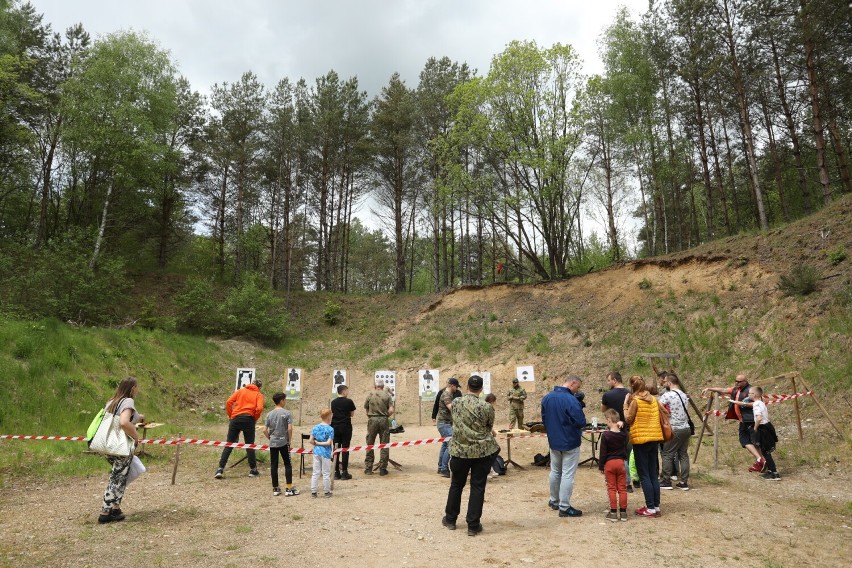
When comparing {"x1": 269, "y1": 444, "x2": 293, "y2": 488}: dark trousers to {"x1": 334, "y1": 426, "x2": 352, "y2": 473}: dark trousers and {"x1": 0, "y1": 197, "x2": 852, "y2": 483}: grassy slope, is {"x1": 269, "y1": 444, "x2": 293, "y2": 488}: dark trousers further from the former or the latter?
{"x1": 0, "y1": 197, "x2": 852, "y2": 483}: grassy slope

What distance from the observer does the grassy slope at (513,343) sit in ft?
39.9

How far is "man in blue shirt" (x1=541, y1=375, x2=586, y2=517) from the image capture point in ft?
19.5

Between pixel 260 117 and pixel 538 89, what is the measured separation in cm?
1599

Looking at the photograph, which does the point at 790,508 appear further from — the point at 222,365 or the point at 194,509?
the point at 222,365

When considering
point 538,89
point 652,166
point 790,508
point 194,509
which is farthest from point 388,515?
point 652,166

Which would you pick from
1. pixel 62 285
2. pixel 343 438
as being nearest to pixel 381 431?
pixel 343 438

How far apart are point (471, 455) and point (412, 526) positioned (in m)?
1.20

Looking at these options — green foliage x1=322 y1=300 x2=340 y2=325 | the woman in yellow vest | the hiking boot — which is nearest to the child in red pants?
the woman in yellow vest

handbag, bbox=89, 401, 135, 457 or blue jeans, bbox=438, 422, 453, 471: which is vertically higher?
handbag, bbox=89, 401, 135, 457

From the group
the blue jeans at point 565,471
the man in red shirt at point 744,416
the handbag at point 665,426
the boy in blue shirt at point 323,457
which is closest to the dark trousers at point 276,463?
the boy in blue shirt at point 323,457

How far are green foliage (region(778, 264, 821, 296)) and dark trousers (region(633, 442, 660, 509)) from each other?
38.3 ft

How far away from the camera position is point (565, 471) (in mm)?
6027

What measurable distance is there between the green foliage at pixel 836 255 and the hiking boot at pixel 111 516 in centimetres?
1829

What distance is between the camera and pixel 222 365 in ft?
70.2
